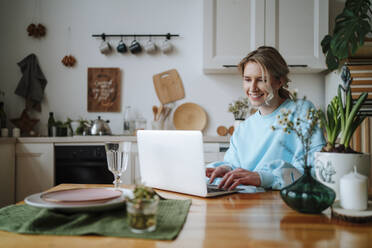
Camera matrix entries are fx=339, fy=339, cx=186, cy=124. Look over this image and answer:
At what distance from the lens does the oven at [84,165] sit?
2936 mm

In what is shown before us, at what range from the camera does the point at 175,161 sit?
1.11m

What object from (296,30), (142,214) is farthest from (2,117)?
(142,214)

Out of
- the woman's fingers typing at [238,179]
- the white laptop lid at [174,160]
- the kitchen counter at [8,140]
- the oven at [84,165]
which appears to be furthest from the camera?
the oven at [84,165]

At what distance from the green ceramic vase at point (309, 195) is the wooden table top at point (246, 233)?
0.02 m

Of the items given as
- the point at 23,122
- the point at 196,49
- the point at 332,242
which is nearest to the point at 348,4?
the point at 196,49

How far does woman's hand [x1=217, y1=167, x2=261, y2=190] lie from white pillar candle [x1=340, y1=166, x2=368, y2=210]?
387 millimetres

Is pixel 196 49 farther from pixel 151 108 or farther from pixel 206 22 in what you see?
pixel 151 108

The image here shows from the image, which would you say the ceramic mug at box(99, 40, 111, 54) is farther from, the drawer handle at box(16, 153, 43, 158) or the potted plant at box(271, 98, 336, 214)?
the potted plant at box(271, 98, 336, 214)

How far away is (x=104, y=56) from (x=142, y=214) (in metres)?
3.07

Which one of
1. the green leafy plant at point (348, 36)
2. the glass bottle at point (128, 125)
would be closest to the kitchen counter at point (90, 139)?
the glass bottle at point (128, 125)

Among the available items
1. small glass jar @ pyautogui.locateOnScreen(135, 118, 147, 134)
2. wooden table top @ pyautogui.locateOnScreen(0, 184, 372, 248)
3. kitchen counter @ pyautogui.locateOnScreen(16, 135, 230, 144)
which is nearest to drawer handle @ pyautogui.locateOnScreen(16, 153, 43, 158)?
kitchen counter @ pyautogui.locateOnScreen(16, 135, 230, 144)

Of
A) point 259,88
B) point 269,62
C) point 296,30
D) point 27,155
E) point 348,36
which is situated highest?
point 296,30

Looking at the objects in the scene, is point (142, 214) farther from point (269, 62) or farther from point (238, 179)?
point (269, 62)

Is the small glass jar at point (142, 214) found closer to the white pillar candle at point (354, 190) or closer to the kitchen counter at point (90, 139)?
the white pillar candle at point (354, 190)
